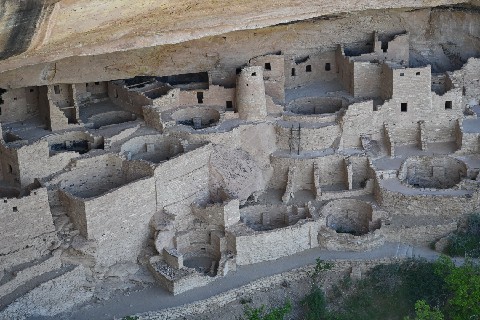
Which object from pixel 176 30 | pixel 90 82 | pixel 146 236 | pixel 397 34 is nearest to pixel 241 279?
pixel 146 236

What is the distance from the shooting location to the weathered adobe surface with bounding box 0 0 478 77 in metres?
14.0

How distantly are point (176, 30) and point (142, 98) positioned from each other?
3879 millimetres

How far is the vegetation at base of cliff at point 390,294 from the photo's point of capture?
18.2 meters

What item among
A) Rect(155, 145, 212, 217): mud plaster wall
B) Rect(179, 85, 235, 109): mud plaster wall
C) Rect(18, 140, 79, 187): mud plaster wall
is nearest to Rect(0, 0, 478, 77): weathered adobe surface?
Rect(18, 140, 79, 187): mud plaster wall

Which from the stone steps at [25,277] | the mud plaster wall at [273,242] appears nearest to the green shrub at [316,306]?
the mud plaster wall at [273,242]

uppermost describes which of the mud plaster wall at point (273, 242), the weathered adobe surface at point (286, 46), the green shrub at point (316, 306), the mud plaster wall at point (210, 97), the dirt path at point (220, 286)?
the weathered adobe surface at point (286, 46)

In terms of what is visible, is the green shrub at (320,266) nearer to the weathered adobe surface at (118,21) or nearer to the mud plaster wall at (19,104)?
the weathered adobe surface at (118,21)

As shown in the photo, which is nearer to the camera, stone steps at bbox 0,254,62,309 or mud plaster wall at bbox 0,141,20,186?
stone steps at bbox 0,254,62,309

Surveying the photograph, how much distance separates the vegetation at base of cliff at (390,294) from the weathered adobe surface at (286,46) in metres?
6.18

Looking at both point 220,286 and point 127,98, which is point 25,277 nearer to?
point 220,286

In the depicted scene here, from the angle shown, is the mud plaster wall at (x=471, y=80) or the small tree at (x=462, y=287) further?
the mud plaster wall at (x=471, y=80)

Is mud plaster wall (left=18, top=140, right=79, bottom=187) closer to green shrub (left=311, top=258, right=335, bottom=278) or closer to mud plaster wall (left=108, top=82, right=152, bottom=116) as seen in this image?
mud plaster wall (left=108, top=82, right=152, bottom=116)

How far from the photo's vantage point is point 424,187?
20516mm

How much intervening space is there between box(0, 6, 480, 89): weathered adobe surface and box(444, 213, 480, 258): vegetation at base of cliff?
516cm
